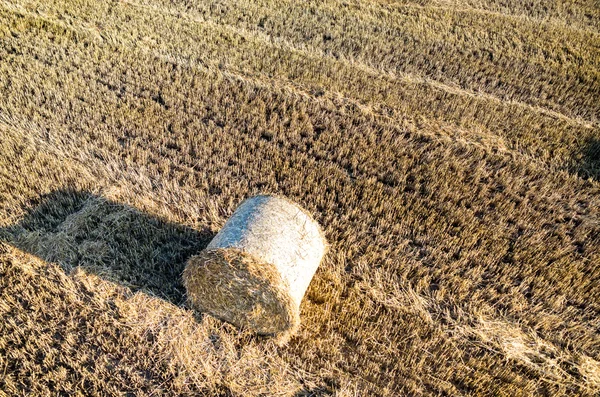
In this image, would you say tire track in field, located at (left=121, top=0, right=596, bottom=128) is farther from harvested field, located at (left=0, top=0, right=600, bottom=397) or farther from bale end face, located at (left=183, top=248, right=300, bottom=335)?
bale end face, located at (left=183, top=248, right=300, bottom=335)

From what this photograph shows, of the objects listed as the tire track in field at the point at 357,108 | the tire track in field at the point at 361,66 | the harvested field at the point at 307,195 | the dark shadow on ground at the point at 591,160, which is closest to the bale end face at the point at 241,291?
the harvested field at the point at 307,195

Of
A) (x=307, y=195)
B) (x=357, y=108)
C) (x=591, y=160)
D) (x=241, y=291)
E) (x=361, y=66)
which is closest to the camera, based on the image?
(x=241, y=291)

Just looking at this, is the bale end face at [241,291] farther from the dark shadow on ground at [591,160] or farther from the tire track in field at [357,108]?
the dark shadow on ground at [591,160]

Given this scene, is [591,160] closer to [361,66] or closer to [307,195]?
[361,66]

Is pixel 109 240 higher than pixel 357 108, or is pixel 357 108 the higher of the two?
pixel 357 108

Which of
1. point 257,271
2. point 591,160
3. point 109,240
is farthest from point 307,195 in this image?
point 591,160

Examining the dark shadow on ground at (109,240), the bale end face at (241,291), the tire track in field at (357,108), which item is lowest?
the dark shadow on ground at (109,240)
